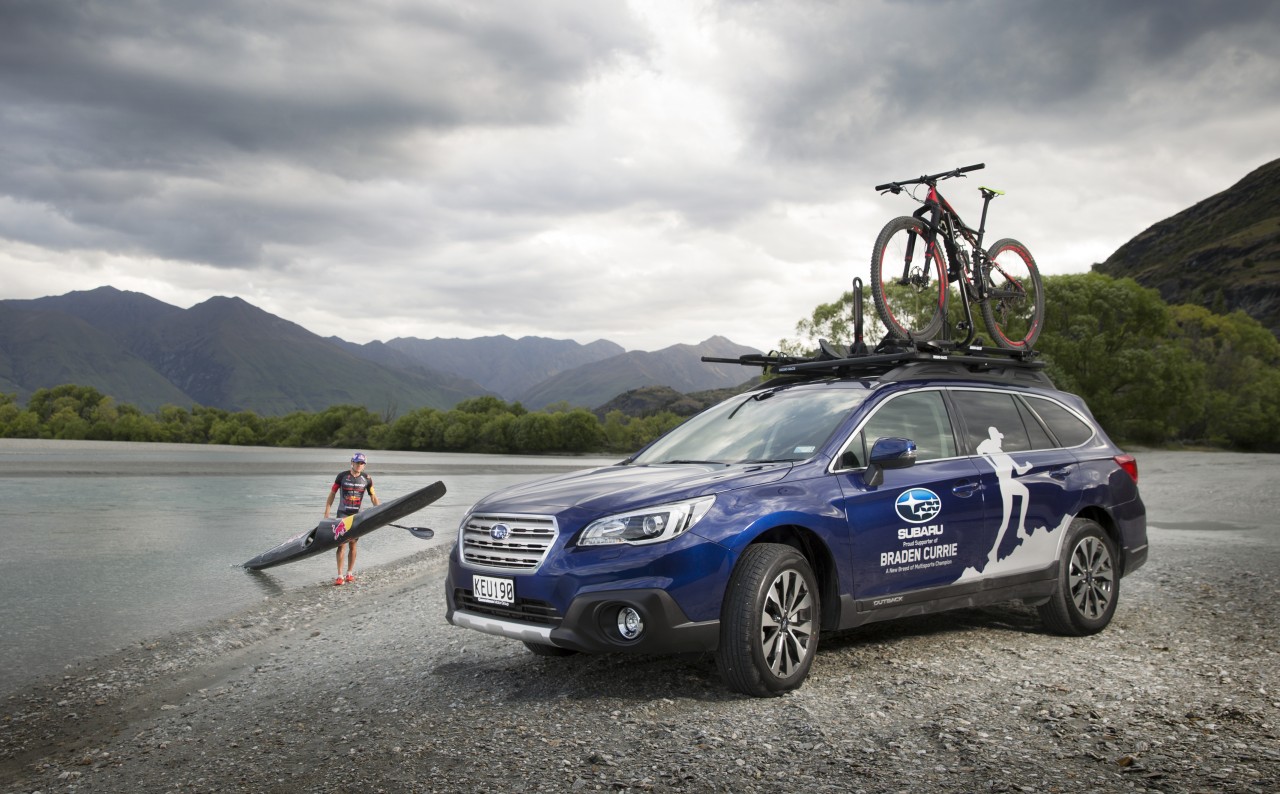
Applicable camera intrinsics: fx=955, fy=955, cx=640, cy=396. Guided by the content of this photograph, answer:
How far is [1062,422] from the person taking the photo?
772 centimetres

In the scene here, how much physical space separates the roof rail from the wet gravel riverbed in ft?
6.71

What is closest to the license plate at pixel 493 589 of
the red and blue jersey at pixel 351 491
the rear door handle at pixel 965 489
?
the rear door handle at pixel 965 489

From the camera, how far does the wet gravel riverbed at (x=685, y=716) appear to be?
440 cm

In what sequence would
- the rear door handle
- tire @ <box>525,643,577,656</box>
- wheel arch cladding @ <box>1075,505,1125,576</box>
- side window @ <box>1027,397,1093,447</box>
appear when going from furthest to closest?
wheel arch cladding @ <box>1075,505,1125,576</box>, side window @ <box>1027,397,1093,447</box>, tire @ <box>525,643,577,656</box>, the rear door handle

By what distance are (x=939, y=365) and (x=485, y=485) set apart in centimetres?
4352

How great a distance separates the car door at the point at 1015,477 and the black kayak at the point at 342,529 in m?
10.2

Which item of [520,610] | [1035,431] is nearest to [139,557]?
[520,610]

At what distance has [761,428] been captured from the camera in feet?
21.6

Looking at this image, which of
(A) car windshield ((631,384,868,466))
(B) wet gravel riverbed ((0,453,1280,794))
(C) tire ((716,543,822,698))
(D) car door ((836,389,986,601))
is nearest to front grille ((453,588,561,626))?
(B) wet gravel riverbed ((0,453,1280,794))

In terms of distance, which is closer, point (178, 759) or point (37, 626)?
point (178, 759)

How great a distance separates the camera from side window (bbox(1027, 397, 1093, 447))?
24.9ft

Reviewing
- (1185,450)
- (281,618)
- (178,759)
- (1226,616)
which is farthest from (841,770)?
(1185,450)

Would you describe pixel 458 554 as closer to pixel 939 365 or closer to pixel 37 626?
pixel 939 365

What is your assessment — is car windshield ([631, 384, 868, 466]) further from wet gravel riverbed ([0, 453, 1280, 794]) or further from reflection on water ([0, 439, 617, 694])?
reflection on water ([0, 439, 617, 694])
